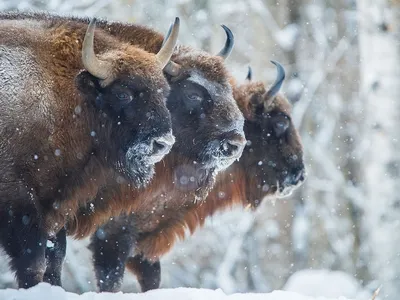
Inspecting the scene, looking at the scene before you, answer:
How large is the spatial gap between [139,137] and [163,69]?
1.03 m

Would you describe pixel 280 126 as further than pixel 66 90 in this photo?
Yes

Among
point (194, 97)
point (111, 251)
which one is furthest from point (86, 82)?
point (111, 251)

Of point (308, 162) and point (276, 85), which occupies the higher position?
point (276, 85)

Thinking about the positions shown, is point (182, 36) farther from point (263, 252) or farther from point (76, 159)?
point (76, 159)

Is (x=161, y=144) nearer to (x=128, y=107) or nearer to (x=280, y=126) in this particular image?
Answer: (x=128, y=107)

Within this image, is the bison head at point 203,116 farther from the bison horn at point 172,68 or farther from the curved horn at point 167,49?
the curved horn at point 167,49

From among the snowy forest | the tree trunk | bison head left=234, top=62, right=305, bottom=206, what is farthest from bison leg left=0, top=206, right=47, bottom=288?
the tree trunk

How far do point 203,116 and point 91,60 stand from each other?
4.35 feet

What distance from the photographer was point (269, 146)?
981cm

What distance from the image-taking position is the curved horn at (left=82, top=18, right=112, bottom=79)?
745 cm

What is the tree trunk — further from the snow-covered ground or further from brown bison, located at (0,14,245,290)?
the snow-covered ground

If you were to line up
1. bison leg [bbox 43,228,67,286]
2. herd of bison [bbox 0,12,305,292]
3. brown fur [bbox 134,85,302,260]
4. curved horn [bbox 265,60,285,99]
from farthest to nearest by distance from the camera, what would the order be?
1. curved horn [bbox 265,60,285,99]
2. brown fur [bbox 134,85,302,260]
3. bison leg [bbox 43,228,67,286]
4. herd of bison [bbox 0,12,305,292]

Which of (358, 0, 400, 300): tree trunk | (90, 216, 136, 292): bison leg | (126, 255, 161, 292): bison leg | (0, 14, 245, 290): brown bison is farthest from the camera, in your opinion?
(358, 0, 400, 300): tree trunk

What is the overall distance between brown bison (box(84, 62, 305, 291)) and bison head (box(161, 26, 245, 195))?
52 centimetres
